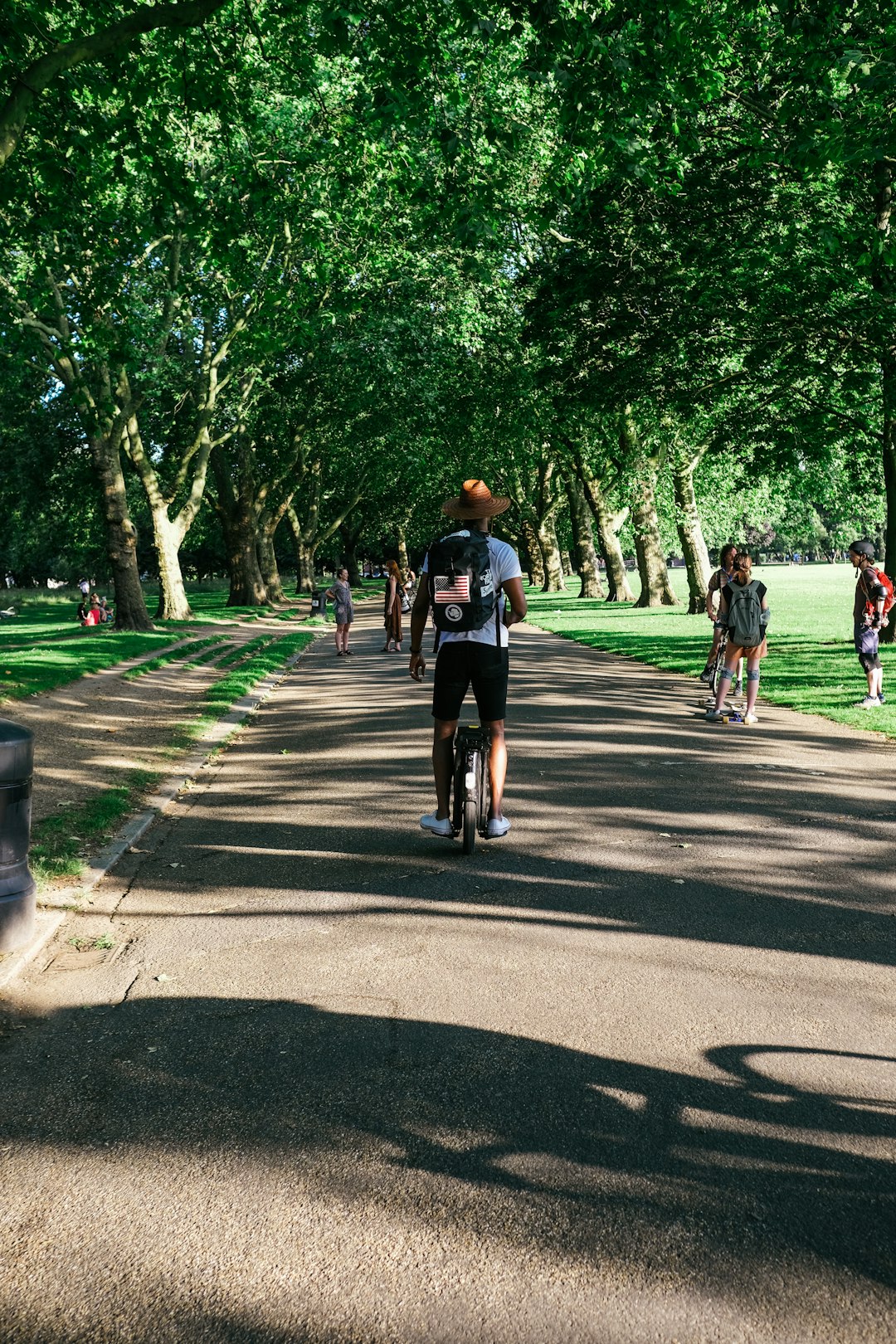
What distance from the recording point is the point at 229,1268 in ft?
9.27

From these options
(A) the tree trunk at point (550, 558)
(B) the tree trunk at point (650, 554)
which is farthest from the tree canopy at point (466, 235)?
(A) the tree trunk at point (550, 558)

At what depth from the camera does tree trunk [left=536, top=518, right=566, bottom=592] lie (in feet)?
189

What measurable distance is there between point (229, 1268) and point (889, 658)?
1743 cm

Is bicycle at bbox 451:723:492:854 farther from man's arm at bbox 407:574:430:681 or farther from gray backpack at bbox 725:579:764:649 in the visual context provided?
gray backpack at bbox 725:579:764:649

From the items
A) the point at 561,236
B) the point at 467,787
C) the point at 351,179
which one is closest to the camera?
the point at 467,787

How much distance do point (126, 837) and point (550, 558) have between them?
52.1 metres

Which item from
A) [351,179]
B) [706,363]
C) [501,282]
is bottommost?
[706,363]

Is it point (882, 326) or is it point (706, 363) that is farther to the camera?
point (706, 363)

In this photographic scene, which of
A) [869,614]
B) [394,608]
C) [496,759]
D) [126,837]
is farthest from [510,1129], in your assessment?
[394,608]

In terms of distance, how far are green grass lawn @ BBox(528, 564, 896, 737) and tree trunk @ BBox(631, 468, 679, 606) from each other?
1132 mm

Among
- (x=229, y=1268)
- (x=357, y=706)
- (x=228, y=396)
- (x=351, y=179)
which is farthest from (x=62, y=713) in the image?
(x=228, y=396)

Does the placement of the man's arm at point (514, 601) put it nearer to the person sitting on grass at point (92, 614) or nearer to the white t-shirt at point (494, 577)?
the white t-shirt at point (494, 577)

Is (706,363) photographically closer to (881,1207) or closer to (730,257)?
(730,257)

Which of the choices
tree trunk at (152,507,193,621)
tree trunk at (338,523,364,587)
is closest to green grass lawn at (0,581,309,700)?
tree trunk at (152,507,193,621)
